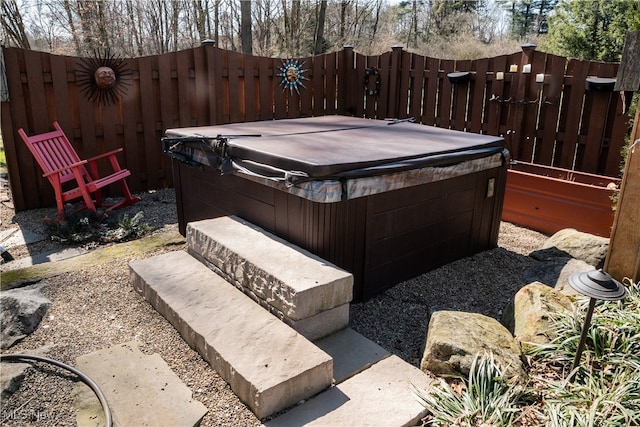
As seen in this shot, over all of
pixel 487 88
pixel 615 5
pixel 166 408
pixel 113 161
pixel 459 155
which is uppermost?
pixel 615 5

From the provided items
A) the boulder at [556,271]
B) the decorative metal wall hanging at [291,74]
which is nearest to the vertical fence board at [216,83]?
the decorative metal wall hanging at [291,74]

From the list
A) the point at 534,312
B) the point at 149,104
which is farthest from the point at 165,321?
the point at 149,104

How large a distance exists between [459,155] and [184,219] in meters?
2.29

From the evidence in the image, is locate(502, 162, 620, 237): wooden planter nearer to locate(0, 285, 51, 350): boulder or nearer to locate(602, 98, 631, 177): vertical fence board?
locate(602, 98, 631, 177): vertical fence board

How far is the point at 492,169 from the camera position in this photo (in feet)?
12.1

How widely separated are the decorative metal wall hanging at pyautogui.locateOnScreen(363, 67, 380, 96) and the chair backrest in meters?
3.96

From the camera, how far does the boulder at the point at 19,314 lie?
95.5 inches

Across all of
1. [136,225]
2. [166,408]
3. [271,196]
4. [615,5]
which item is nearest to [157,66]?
[136,225]

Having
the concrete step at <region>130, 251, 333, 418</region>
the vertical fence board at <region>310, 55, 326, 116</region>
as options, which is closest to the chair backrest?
the concrete step at <region>130, 251, 333, 418</region>

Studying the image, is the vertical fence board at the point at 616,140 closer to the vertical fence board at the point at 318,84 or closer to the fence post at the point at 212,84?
the vertical fence board at the point at 318,84

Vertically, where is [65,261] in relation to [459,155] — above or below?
below

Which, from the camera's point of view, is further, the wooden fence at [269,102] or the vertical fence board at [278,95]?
the vertical fence board at [278,95]

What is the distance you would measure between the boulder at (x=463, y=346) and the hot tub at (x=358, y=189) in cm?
77

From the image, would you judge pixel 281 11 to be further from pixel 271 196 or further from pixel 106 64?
pixel 271 196
